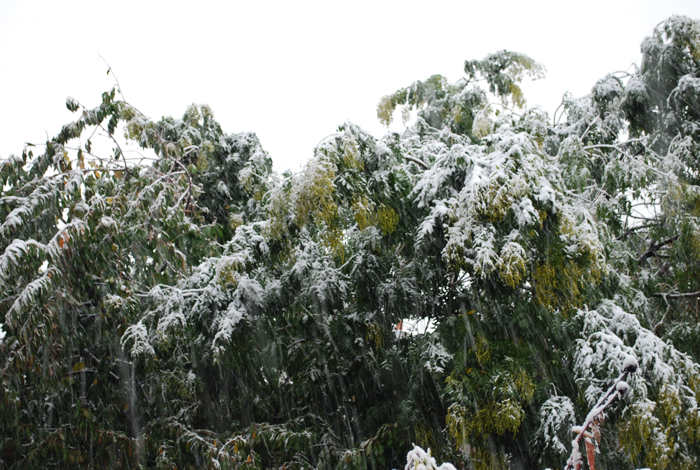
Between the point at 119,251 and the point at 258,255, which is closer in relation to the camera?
the point at 258,255

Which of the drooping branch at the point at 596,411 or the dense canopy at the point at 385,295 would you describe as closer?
the drooping branch at the point at 596,411

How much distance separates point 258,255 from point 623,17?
11.8m

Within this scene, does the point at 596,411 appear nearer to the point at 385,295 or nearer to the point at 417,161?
the point at 385,295

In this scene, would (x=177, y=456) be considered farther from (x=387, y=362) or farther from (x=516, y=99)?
(x=516, y=99)

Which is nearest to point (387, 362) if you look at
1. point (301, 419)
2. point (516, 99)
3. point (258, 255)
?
point (301, 419)

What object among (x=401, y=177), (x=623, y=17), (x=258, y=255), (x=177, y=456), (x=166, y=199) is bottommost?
(x=177, y=456)

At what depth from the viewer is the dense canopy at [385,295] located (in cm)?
324

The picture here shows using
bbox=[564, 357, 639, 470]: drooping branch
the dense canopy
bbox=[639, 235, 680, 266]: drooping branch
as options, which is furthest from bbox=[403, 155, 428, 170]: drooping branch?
bbox=[564, 357, 639, 470]: drooping branch

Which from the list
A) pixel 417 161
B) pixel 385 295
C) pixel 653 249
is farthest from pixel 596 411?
pixel 653 249

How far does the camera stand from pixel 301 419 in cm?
443

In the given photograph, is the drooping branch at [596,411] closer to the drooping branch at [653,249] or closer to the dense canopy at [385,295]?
the dense canopy at [385,295]

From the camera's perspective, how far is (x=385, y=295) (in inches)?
164

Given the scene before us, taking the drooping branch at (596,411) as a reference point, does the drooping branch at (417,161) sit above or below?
above

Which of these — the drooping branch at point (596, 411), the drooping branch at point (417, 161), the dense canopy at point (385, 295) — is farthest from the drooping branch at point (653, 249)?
the drooping branch at point (596, 411)
